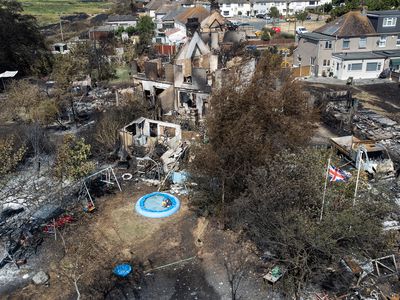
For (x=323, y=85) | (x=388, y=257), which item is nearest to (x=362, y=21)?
(x=323, y=85)

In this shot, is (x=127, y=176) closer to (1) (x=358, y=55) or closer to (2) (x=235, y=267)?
(2) (x=235, y=267)

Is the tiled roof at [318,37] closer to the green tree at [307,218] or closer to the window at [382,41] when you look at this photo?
the window at [382,41]

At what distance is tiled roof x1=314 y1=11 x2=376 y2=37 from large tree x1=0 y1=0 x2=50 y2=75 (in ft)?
97.6

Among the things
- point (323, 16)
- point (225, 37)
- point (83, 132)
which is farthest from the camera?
point (323, 16)

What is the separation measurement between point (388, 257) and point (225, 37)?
34430 millimetres

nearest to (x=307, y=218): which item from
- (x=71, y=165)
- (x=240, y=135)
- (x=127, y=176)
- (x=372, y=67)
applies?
(x=240, y=135)

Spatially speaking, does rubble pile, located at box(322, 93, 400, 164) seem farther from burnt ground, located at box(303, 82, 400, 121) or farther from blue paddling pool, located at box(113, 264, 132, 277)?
blue paddling pool, located at box(113, 264, 132, 277)

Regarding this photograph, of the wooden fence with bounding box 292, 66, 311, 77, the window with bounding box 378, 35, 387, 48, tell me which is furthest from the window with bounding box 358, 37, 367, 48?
the wooden fence with bounding box 292, 66, 311, 77

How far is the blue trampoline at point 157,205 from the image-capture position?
16.2 meters

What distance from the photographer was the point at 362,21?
38094 mm

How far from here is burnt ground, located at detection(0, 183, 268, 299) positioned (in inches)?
481

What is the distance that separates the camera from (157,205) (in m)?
16.9

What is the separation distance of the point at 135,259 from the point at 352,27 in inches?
1309

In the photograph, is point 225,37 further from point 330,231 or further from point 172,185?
point 330,231
